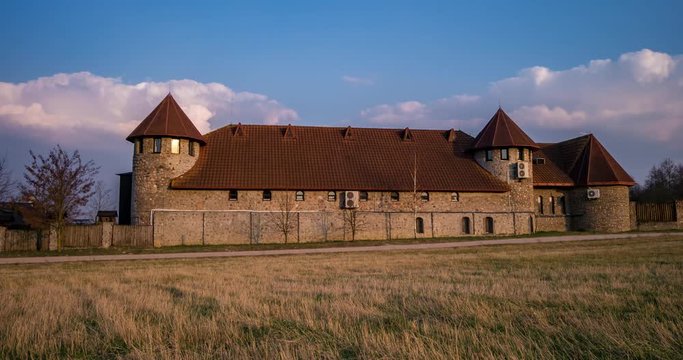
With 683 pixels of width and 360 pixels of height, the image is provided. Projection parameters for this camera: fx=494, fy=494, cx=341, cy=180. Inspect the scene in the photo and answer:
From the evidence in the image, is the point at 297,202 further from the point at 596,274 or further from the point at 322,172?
the point at 596,274

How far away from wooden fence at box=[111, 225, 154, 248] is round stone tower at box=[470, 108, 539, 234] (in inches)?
1039

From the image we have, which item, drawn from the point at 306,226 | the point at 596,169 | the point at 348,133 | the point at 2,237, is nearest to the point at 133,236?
the point at 2,237

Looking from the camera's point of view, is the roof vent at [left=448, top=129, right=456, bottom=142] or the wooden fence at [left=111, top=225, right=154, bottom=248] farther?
the roof vent at [left=448, top=129, right=456, bottom=142]

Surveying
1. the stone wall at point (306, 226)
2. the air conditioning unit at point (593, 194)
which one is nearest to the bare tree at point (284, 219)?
the stone wall at point (306, 226)

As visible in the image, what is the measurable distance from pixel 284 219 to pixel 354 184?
5.93m

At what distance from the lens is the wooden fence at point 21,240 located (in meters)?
30.7

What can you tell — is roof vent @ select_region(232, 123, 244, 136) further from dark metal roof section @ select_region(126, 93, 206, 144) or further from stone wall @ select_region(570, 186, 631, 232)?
stone wall @ select_region(570, 186, 631, 232)

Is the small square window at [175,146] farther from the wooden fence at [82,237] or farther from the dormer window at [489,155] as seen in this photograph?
the dormer window at [489,155]

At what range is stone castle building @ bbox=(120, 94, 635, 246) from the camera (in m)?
35.2

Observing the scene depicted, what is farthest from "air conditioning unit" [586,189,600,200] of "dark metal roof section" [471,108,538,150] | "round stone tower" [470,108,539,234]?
"dark metal roof section" [471,108,538,150]

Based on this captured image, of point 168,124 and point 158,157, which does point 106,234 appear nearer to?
point 158,157

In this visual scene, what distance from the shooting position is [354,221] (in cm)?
3619

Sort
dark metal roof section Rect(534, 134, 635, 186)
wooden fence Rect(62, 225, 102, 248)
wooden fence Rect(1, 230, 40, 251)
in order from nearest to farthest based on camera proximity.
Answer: wooden fence Rect(1, 230, 40, 251) → wooden fence Rect(62, 225, 102, 248) → dark metal roof section Rect(534, 134, 635, 186)

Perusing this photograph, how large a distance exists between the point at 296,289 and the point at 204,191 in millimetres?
26380
